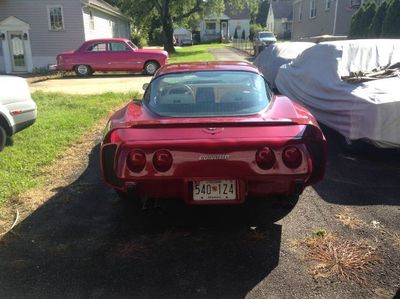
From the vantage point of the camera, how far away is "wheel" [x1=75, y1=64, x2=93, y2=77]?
19.3 m

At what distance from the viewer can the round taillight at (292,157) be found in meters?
3.39

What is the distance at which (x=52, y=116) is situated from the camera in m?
9.19

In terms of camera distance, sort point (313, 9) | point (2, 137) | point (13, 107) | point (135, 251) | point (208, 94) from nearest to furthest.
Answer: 1. point (135, 251)
2. point (208, 94)
3. point (2, 137)
4. point (13, 107)
5. point (313, 9)

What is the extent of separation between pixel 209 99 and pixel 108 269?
183 centimetres

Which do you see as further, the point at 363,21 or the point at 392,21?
the point at 363,21

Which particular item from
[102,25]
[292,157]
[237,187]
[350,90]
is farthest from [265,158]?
[102,25]

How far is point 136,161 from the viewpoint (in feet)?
11.2

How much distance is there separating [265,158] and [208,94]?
1.16m

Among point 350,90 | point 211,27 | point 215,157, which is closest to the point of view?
point 215,157

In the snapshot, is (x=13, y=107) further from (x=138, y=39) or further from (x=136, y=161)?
(x=138, y=39)

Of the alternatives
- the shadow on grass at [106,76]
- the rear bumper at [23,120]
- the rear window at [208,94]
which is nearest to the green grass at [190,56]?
the shadow on grass at [106,76]

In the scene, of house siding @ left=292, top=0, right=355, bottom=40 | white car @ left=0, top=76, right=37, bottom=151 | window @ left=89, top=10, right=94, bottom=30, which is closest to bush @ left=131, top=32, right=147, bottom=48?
house siding @ left=292, top=0, right=355, bottom=40

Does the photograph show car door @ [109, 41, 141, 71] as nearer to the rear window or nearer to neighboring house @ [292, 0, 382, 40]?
neighboring house @ [292, 0, 382, 40]

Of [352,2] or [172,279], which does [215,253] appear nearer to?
[172,279]
